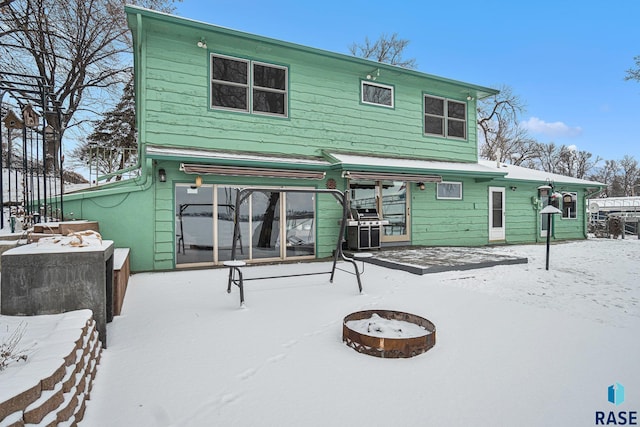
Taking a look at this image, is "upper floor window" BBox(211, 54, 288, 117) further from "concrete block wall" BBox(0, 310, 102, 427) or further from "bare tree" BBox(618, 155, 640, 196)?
"bare tree" BBox(618, 155, 640, 196)

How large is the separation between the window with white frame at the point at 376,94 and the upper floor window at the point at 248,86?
87.3 inches

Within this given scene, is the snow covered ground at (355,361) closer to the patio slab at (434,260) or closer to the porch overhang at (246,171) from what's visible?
the patio slab at (434,260)

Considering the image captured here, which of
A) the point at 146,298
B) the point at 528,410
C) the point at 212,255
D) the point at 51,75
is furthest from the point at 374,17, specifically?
the point at 528,410

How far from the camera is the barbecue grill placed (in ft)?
26.7

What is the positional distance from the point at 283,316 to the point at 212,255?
3.77 metres

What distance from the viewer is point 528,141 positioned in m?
30.0

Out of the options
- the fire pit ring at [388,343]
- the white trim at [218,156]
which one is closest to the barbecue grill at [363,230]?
the white trim at [218,156]

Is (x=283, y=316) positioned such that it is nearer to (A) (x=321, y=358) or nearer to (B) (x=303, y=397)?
(A) (x=321, y=358)

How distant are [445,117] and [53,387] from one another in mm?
10592

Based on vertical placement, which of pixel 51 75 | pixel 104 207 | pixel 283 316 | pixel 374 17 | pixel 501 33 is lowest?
pixel 283 316

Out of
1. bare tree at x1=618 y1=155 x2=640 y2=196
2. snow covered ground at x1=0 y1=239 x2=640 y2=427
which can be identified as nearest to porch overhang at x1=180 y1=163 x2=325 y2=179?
snow covered ground at x1=0 y1=239 x2=640 y2=427

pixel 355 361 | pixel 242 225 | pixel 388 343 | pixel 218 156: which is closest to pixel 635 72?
pixel 242 225

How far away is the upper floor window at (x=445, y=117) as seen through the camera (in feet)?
32.5

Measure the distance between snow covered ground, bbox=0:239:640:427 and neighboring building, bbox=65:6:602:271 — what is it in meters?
2.16
